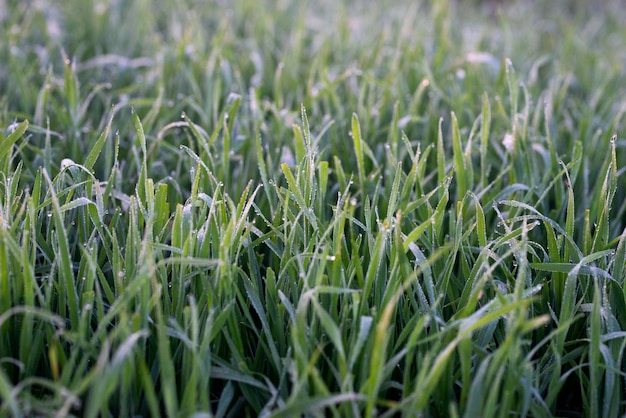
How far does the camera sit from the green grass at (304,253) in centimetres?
85

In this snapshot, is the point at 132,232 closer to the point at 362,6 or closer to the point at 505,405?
the point at 505,405

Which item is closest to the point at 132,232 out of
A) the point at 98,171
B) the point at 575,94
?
the point at 98,171

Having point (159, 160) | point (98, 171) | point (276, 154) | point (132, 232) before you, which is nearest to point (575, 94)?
point (276, 154)

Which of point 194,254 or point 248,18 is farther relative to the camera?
point 248,18

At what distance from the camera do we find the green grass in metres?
0.85

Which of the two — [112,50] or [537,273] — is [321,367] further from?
[112,50]

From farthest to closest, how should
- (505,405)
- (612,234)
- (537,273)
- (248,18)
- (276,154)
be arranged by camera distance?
(248,18) < (276,154) < (612,234) < (537,273) < (505,405)

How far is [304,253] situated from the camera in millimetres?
986

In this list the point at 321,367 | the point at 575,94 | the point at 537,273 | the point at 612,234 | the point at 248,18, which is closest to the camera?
the point at 321,367

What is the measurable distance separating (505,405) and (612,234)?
662mm

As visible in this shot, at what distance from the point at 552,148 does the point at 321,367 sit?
700mm

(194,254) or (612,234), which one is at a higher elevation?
(194,254)

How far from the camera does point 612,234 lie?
4.43 feet

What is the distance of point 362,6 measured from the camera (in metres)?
3.06
